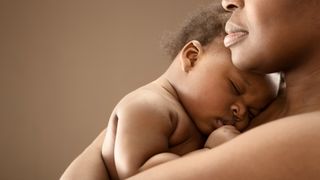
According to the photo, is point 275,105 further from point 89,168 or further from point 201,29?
point 89,168

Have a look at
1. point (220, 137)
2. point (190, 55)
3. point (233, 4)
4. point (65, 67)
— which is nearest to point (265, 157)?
point (220, 137)

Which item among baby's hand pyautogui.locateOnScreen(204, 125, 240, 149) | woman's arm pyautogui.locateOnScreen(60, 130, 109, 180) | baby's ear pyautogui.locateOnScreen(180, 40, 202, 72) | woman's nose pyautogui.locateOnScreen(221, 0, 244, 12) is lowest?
baby's hand pyautogui.locateOnScreen(204, 125, 240, 149)

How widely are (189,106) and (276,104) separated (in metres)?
0.20

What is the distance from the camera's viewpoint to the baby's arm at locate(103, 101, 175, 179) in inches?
30.1

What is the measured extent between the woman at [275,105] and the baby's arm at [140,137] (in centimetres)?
10

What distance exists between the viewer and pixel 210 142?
840mm

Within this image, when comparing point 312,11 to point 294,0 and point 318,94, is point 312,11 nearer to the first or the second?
point 294,0

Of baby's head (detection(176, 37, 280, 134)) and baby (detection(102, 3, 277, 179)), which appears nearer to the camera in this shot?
baby (detection(102, 3, 277, 179))

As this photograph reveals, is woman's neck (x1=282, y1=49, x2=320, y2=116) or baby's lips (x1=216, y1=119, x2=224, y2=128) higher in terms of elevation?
woman's neck (x1=282, y1=49, x2=320, y2=116)

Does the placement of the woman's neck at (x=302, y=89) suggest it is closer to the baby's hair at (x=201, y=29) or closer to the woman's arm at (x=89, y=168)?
the baby's hair at (x=201, y=29)

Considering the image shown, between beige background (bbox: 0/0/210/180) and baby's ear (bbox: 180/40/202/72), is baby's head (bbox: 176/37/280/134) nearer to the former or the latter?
baby's ear (bbox: 180/40/202/72)

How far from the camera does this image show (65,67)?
2.21m

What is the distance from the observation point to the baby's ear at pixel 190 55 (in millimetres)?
1045

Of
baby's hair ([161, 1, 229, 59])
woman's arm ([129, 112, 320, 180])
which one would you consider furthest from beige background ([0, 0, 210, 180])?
woman's arm ([129, 112, 320, 180])
